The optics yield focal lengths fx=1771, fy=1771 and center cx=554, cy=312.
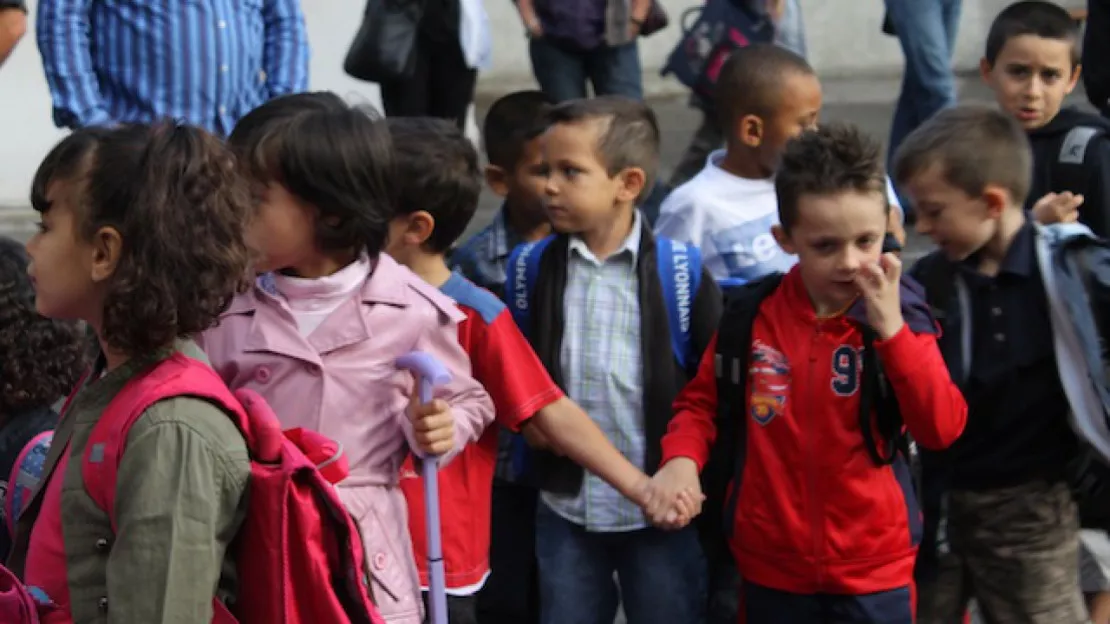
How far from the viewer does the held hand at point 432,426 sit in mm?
3248

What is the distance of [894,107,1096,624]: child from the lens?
13.8 ft

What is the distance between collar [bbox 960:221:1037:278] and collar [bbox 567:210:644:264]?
0.80 meters

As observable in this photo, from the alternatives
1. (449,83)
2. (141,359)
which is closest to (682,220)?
(141,359)

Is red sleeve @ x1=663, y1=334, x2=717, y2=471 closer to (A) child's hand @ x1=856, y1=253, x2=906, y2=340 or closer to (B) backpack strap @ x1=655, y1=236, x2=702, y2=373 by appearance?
(B) backpack strap @ x1=655, y1=236, x2=702, y2=373

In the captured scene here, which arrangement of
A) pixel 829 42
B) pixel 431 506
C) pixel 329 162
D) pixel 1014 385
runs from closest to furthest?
pixel 329 162 < pixel 431 506 < pixel 1014 385 < pixel 829 42

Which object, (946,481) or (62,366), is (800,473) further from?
(62,366)

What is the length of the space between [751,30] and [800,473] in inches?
140

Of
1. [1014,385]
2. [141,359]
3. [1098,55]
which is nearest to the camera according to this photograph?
[141,359]

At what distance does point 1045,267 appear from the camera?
4.18m

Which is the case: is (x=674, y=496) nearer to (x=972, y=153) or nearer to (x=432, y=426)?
(x=432, y=426)

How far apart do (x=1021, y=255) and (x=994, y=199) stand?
6.1 inches

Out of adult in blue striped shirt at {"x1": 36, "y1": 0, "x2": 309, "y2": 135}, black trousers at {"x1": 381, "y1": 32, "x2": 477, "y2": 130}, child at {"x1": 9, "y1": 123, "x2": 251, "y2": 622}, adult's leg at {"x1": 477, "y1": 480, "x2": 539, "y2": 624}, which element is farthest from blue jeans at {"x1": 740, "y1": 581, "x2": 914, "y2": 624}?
black trousers at {"x1": 381, "y1": 32, "x2": 477, "y2": 130}

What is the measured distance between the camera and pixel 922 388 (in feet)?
12.5

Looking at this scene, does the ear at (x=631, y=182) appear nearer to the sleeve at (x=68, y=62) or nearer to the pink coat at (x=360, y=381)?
the pink coat at (x=360, y=381)
